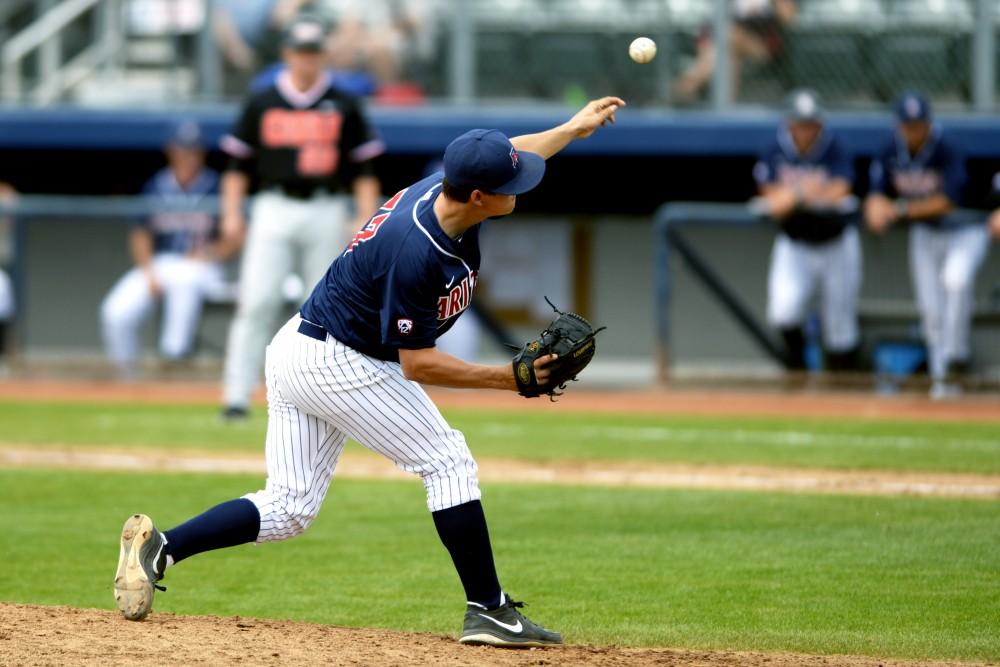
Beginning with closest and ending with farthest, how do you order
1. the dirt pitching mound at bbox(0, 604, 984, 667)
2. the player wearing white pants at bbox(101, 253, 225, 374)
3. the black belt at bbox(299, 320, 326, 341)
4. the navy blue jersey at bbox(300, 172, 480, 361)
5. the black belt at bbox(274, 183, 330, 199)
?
the dirt pitching mound at bbox(0, 604, 984, 667), the navy blue jersey at bbox(300, 172, 480, 361), the black belt at bbox(299, 320, 326, 341), the black belt at bbox(274, 183, 330, 199), the player wearing white pants at bbox(101, 253, 225, 374)

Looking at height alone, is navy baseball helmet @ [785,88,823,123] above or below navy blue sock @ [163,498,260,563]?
above

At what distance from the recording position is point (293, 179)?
1005 cm

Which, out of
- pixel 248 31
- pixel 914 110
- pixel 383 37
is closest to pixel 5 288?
pixel 248 31

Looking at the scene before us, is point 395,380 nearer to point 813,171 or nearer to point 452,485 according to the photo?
point 452,485

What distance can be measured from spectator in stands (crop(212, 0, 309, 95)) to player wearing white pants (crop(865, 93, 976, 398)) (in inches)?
233

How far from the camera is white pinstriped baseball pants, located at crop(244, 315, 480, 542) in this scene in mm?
4895

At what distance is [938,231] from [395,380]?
Answer: 311 inches

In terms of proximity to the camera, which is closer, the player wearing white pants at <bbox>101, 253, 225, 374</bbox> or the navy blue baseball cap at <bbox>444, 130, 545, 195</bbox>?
the navy blue baseball cap at <bbox>444, 130, 545, 195</bbox>

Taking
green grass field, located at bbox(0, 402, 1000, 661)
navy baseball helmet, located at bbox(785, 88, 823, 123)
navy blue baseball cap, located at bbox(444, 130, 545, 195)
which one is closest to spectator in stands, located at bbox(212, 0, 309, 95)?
navy baseball helmet, located at bbox(785, 88, 823, 123)

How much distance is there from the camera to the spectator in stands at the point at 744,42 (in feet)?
46.1

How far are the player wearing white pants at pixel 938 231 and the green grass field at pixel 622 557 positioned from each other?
2.29m

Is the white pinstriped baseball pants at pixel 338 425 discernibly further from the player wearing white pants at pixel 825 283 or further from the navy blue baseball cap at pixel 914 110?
the player wearing white pants at pixel 825 283

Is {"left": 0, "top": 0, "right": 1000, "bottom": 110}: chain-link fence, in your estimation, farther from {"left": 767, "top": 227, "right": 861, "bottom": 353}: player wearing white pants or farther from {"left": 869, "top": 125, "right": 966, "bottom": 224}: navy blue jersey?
{"left": 767, "top": 227, "right": 861, "bottom": 353}: player wearing white pants

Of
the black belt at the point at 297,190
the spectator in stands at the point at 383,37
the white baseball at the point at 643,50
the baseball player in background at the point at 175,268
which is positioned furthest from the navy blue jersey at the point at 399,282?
the spectator in stands at the point at 383,37
